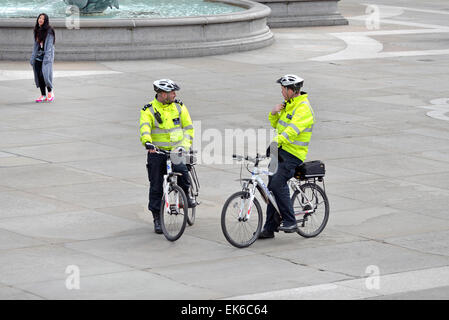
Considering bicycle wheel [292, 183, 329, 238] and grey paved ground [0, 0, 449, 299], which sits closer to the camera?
grey paved ground [0, 0, 449, 299]

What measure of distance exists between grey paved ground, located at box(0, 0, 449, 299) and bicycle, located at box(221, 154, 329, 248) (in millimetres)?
161

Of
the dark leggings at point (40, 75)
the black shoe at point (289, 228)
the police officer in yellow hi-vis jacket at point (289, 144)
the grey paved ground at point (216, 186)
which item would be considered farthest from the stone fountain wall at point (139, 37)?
the black shoe at point (289, 228)

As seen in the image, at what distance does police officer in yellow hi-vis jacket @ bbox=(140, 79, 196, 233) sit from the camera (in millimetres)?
10727

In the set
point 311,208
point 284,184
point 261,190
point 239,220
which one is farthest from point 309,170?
point 239,220

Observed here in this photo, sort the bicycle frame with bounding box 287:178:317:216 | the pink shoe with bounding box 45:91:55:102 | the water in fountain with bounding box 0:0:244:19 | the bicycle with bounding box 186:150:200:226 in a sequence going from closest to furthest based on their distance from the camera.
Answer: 1. the bicycle frame with bounding box 287:178:317:216
2. the bicycle with bounding box 186:150:200:226
3. the pink shoe with bounding box 45:91:55:102
4. the water in fountain with bounding box 0:0:244:19

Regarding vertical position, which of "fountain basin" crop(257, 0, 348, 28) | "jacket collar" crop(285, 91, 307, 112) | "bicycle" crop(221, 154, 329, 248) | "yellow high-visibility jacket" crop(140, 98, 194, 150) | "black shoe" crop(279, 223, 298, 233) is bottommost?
"fountain basin" crop(257, 0, 348, 28)

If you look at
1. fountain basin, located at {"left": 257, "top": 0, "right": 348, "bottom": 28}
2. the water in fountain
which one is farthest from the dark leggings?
fountain basin, located at {"left": 257, "top": 0, "right": 348, "bottom": 28}

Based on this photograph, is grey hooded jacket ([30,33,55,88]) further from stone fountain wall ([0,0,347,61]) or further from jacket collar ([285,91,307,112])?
jacket collar ([285,91,307,112])

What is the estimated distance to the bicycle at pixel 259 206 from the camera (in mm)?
10188

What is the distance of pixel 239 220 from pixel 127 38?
15016 millimetres

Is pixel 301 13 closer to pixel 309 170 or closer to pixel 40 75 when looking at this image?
pixel 40 75

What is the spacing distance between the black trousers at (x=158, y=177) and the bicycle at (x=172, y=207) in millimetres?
142
